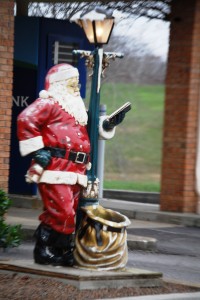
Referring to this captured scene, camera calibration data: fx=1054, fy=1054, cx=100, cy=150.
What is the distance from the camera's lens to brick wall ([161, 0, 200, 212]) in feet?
56.4

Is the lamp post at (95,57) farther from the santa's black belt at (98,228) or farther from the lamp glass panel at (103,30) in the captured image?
the santa's black belt at (98,228)

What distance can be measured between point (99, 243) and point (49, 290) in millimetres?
798

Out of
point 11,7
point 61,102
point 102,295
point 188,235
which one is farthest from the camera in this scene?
point 188,235

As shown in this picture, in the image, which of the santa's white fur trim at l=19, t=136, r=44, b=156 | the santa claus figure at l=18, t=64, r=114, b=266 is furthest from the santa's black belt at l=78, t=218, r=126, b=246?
the santa's white fur trim at l=19, t=136, r=44, b=156

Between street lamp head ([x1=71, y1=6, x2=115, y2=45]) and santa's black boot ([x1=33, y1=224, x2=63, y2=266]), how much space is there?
1.86 m

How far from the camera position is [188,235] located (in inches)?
606

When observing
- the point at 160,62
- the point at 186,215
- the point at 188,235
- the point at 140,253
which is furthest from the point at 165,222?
the point at 160,62

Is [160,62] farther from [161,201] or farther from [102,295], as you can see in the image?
[102,295]

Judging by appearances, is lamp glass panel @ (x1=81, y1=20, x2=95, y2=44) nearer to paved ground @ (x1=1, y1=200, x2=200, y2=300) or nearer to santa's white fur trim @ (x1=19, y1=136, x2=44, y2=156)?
santa's white fur trim @ (x1=19, y1=136, x2=44, y2=156)

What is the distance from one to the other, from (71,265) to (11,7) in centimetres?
519

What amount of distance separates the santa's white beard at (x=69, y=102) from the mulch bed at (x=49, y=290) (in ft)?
4.94

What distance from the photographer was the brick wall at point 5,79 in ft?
44.8

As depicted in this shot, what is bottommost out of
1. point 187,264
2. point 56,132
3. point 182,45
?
point 187,264

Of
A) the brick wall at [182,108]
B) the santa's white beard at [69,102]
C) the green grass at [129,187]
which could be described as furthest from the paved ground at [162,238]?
the green grass at [129,187]
